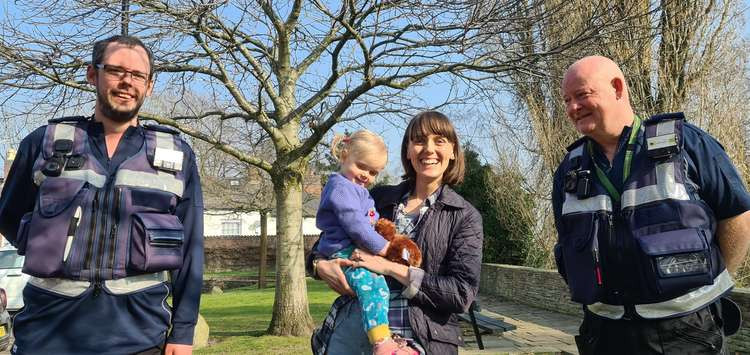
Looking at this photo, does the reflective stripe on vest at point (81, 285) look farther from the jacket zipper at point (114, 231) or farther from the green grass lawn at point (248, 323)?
the green grass lawn at point (248, 323)

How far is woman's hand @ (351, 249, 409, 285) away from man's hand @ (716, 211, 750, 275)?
133 centimetres

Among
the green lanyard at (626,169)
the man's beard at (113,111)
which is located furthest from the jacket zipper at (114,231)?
the green lanyard at (626,169)

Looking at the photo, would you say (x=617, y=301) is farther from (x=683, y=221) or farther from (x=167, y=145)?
(x=167, y=145)

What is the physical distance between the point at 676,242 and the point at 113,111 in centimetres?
236

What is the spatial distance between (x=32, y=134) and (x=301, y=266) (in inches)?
339

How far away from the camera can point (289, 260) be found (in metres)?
10.8

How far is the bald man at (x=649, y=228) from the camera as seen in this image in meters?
2.44

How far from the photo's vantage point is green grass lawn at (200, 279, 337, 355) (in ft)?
31.9

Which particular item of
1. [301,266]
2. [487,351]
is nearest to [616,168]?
[487,351]

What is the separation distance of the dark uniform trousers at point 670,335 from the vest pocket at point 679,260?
0.14 meters

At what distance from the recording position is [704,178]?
250 cm

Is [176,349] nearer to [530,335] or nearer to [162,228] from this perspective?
[162,228]

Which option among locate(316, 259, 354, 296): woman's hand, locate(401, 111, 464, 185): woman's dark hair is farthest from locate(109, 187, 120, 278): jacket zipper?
locate(401, 111, 464, 185): woman's dark hair

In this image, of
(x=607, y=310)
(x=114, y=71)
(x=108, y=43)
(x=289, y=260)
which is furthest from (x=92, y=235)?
(x=289, y=260)
